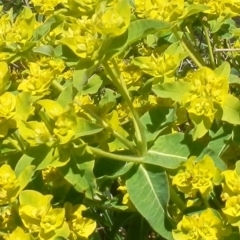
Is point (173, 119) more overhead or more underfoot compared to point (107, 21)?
more underfoot

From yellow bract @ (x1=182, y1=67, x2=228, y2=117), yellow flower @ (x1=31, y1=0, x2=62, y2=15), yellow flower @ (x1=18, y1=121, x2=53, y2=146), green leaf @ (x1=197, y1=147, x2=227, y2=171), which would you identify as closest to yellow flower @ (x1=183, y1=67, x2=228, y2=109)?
yellow bract @ (x1=182, y1=67, x2=228, y2=117)

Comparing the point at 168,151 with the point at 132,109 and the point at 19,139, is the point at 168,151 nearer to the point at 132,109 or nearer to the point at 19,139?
the point at 132,109

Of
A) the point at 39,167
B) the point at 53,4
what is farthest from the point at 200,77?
the point at 53,4

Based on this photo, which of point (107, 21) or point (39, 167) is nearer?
point (107, 21)

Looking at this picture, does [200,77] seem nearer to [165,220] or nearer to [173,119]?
[173,119]

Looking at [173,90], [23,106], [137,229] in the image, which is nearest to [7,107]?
[23,106]

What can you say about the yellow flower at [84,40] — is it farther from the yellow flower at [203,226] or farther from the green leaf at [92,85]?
the yellow flower at [203,226]

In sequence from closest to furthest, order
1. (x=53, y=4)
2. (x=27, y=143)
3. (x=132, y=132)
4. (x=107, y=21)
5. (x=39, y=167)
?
(x=107, y=21) → (x=39, y=167) → (x=27, y=143) → (x=132, y=132) → (x=53, y=4)
